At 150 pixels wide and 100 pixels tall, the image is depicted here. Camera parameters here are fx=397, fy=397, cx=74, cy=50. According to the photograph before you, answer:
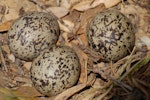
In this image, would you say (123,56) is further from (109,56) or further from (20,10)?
(20,10)

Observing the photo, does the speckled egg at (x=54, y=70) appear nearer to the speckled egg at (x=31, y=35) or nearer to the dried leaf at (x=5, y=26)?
the speckled egg at (x=31, y=35)

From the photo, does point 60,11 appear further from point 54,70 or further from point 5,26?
point 54,70

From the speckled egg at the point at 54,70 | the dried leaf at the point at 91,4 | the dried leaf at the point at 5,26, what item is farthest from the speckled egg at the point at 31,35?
the dried leaf at the point at 91,4

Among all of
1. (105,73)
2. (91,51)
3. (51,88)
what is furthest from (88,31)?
(51,88)

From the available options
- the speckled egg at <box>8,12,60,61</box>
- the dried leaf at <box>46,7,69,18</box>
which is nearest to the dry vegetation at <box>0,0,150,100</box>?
the dried leaf at <box>46,7,69,18</box>

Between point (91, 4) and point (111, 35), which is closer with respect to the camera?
point (111, 35)

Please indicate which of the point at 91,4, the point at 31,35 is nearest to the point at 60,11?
the point at 91,4
